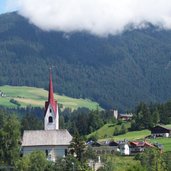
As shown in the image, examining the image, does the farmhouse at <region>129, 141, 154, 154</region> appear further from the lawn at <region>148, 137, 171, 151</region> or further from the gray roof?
the gray roof

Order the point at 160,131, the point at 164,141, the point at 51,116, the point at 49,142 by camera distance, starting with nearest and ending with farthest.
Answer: the point at 49,142, the point at 51,116, the point at 164,141, the point at 160,131

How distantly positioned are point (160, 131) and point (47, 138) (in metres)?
57.9

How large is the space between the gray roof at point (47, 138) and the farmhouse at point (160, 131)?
54093 millimetres

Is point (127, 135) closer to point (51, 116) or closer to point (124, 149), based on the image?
point (124, 149)

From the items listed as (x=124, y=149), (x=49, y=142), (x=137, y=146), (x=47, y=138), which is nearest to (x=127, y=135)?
(x=137, y=146)

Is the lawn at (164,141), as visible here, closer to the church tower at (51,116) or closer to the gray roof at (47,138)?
the church tower at (51,116)

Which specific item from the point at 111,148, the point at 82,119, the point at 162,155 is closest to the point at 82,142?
the point at 162,155

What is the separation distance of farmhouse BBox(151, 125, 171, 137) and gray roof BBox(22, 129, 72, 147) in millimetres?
54093

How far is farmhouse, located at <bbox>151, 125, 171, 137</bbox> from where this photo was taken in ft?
540

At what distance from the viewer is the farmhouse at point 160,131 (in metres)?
165

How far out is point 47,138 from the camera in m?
114

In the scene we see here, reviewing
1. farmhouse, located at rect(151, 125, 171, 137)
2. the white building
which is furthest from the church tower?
farmhouse, located at rect(151, 125, 171, 137)

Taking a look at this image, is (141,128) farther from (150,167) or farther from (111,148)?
(150,167)

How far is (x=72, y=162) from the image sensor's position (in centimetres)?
9325
